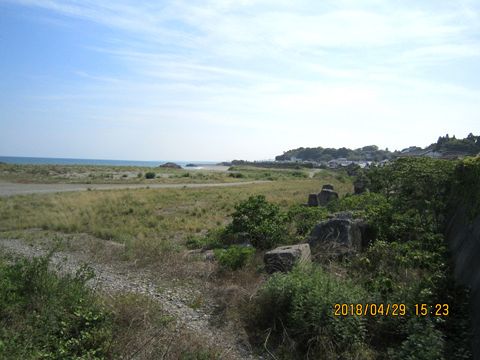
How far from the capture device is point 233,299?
23.1ft

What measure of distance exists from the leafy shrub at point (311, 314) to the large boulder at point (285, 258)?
2.42ft

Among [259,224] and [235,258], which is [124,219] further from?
[235,258]

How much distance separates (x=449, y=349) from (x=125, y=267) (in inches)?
302

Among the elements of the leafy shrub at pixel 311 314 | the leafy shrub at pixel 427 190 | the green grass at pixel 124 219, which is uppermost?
the leafy shrub at pixel 427 190

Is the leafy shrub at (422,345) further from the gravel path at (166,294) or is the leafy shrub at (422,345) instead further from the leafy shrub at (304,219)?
the leafy shrub at (304,219)

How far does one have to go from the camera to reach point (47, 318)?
534 cm

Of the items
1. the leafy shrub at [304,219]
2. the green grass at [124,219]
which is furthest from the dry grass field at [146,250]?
the leafy shrub at [304,219]

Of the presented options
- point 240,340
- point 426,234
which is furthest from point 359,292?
point 426,234

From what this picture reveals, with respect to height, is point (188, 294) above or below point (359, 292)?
below

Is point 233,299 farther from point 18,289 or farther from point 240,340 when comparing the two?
point 18,289

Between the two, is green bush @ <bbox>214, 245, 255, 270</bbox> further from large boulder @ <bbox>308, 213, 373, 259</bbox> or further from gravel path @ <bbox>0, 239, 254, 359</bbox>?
large boulder @ <bbox>308, 213, 373, 259</bbox>

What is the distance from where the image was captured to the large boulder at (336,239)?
28.1 ft

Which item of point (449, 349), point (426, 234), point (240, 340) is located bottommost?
point (240, 340)
